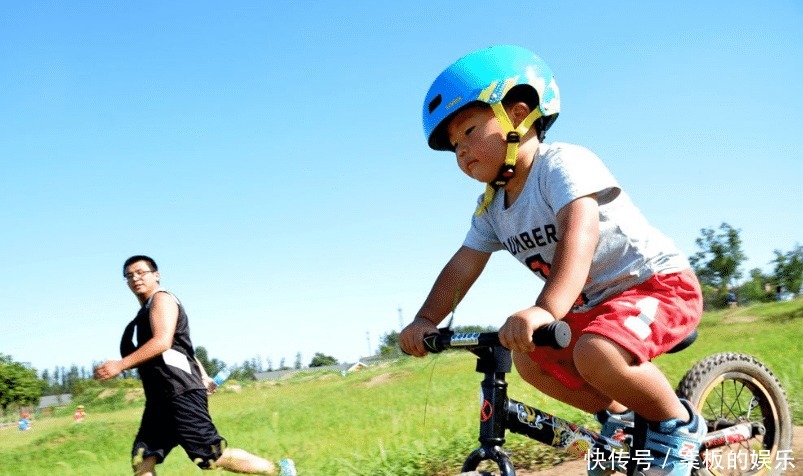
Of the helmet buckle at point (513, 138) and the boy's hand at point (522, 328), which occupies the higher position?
the helmet buckle at point (513, 138)

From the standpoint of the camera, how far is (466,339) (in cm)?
229

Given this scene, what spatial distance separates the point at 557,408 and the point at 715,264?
171 feet

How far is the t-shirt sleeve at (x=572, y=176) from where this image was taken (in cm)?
257

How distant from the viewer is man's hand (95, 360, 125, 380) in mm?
4859

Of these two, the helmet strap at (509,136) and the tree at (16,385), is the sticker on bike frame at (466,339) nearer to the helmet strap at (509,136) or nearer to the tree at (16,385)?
the helmet strap at (509,136)

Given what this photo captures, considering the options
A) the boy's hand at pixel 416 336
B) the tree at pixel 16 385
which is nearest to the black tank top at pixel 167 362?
the boy's hand at pixel 416 336

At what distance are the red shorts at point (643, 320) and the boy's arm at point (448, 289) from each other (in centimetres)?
46

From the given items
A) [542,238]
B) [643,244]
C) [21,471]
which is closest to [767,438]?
[643,244]

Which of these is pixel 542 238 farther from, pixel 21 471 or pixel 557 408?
pixel 21 471

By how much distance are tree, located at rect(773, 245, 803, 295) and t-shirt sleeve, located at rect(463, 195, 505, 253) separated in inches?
2239

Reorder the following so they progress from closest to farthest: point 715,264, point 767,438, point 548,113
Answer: point 548,113 < point 767,438 < point 715,264

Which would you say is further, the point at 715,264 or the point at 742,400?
the point at 715,264

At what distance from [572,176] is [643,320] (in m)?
0.62

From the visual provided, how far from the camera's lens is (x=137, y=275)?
548 centimetres
